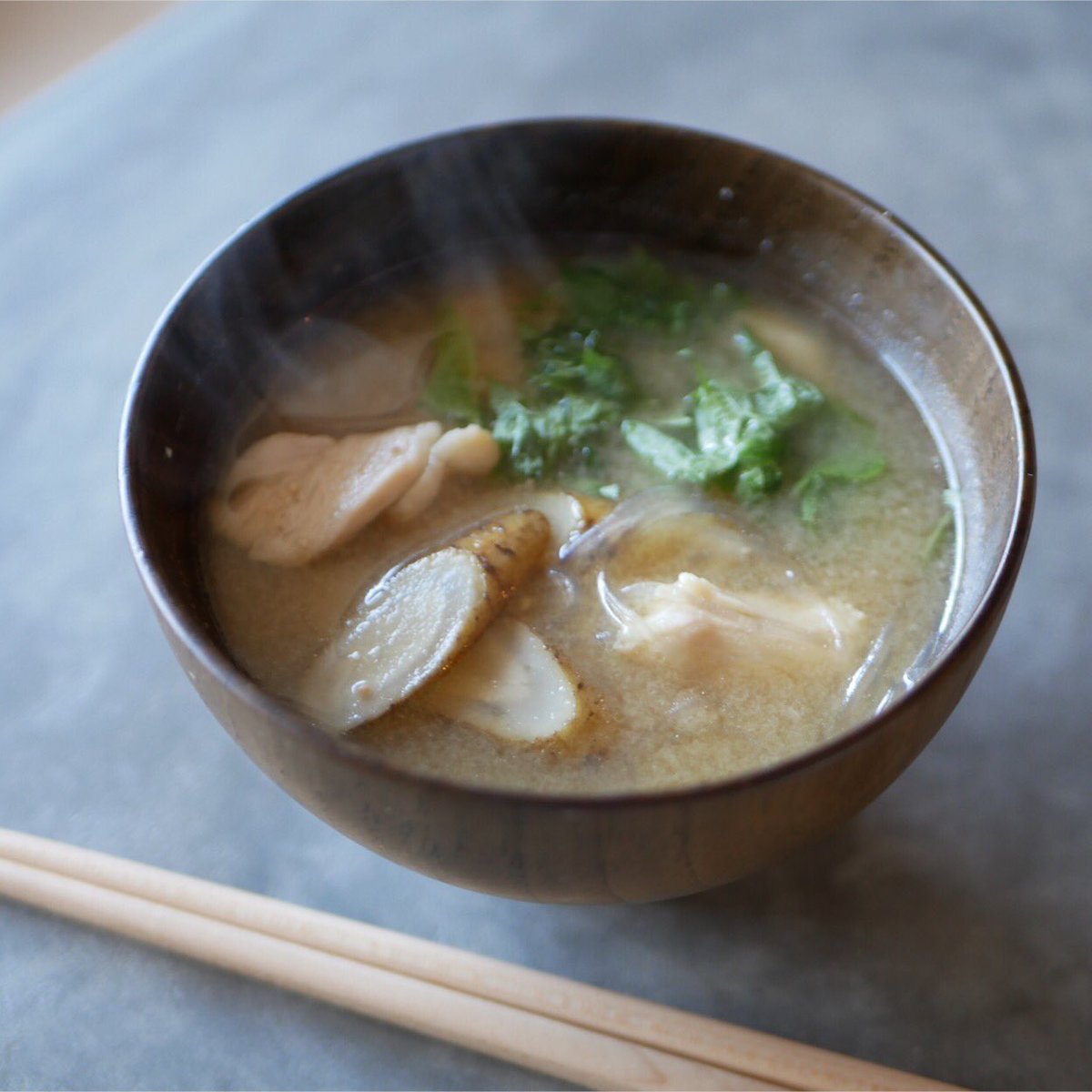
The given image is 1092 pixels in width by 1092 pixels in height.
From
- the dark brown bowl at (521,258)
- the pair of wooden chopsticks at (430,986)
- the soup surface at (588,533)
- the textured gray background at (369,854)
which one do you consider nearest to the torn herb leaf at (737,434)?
the soup surface at (588,533)

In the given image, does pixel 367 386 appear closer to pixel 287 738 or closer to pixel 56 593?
pixel 56 593

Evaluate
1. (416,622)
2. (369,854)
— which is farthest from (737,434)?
(369,854)

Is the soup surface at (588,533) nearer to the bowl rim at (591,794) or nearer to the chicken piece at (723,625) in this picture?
the chicken piece at (723,625)

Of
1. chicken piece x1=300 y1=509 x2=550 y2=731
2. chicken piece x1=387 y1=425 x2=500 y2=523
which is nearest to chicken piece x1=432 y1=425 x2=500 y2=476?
chicken piece x1=387 y1=425 x2=500 y2=523

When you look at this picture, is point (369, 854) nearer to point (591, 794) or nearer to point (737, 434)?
point (591, 794)

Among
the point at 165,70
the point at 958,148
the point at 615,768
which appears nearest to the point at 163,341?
the point at 615,768
